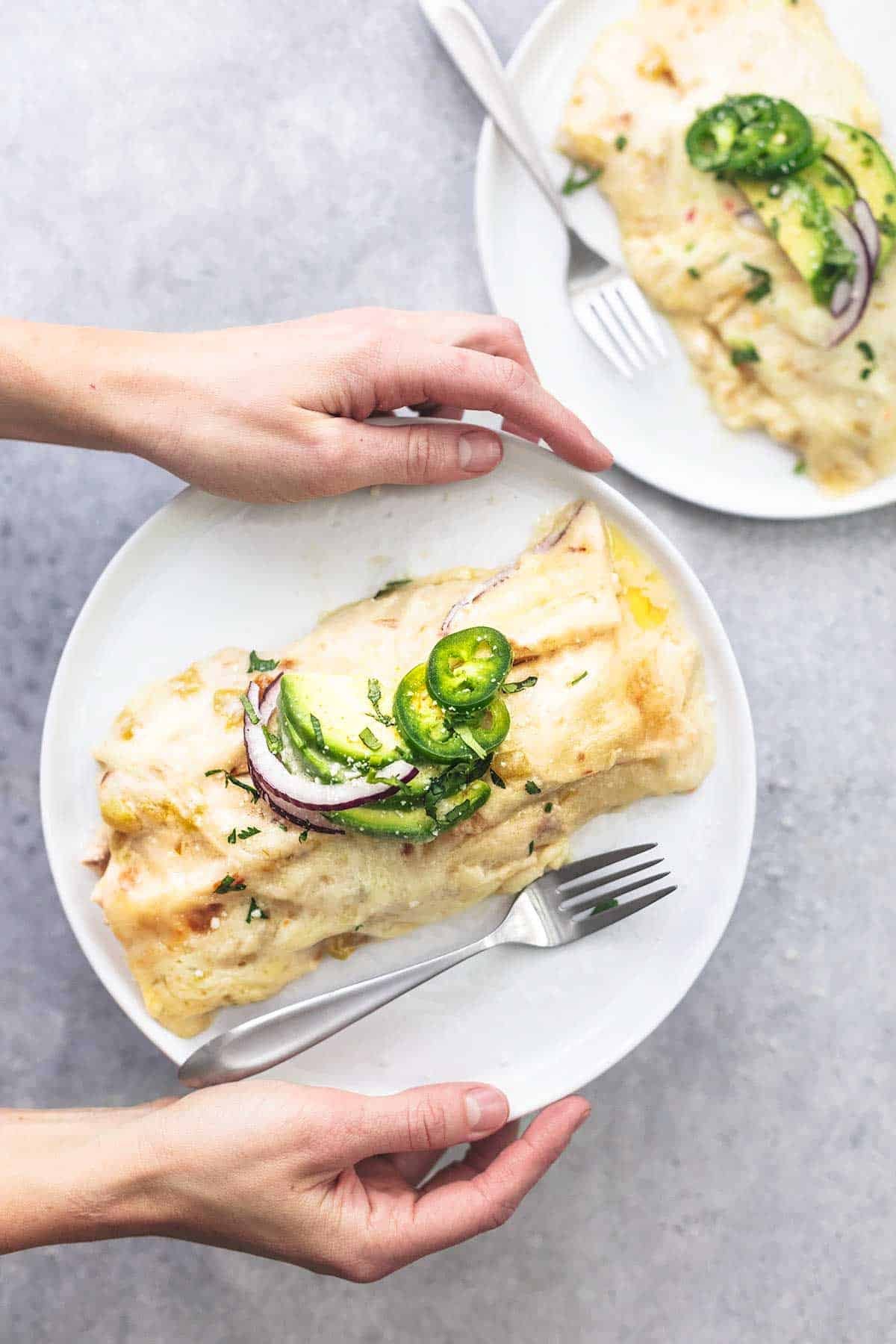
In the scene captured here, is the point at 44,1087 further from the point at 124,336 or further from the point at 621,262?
the point at 621,262

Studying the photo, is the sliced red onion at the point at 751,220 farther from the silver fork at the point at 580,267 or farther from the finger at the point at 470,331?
the finger at the point at 470,331

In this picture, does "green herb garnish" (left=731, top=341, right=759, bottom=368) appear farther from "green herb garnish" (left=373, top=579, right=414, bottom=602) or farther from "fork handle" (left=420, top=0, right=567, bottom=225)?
"green herb garnish" (left=373, top=579, right=414, bottom=602)

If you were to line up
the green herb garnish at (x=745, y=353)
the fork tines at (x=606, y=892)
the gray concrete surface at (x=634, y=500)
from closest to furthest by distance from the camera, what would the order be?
the fork tines at (x=606, y=892)
the green herb garnish at (x=745, y=353)
the gray concrete surface at (x=634, y=500)

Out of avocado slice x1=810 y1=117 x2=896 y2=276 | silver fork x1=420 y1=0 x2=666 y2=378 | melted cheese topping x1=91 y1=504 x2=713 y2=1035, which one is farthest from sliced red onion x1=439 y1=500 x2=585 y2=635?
avocado slice x1=810 y1=117 x2=896 y2=276

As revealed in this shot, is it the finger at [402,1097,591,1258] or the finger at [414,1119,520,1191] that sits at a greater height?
the finger at [402,1097,591,1258]

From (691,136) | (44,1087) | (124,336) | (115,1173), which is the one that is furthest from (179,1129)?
(691,136)

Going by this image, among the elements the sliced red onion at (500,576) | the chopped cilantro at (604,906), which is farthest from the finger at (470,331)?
the chopped cilantro at (604,906)
